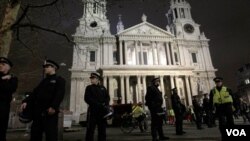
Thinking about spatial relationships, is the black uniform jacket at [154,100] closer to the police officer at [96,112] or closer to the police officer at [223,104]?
the police officer at [223,104]

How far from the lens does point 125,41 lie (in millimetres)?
41938

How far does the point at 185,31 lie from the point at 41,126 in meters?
48.4

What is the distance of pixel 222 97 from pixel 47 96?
17.4 feet

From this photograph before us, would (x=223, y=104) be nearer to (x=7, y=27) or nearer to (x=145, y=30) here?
(x=7, y=27)

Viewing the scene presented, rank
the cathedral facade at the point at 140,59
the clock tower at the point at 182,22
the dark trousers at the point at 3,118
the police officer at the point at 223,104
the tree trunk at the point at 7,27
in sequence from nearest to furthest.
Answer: the dark trousers at the point at 3,118, the police officer at the point at 223,104, the tree trunk at the point at 7,27, the cathedral facade at the point at 140,59, the clock tower at the point at 182,22

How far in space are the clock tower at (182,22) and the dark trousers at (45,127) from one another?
45.3m

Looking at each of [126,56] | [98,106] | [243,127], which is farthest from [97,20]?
[243,127]

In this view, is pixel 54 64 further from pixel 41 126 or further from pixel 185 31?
pixel 185 31

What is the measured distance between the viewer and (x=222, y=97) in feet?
21.3

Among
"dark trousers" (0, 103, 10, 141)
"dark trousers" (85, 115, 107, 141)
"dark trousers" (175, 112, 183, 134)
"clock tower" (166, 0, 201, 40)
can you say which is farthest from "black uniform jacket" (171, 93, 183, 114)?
"clock tower" (166, 0, 201, 40)

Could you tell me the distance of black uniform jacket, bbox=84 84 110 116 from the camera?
5465 mm

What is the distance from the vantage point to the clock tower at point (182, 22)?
158 feet

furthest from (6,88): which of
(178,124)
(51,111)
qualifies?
(178,124)

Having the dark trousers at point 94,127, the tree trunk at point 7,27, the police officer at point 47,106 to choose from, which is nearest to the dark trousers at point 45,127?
the police officer at point 47,106
